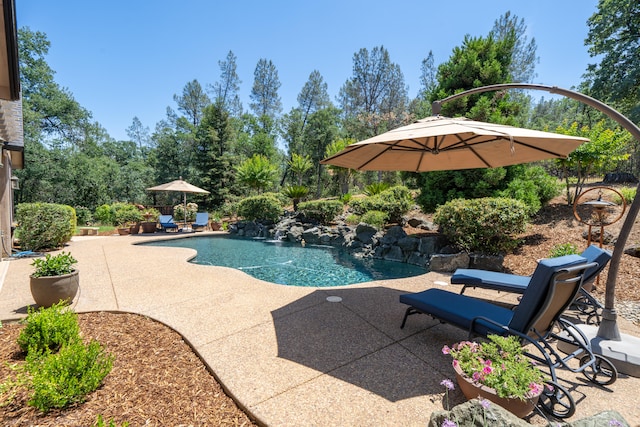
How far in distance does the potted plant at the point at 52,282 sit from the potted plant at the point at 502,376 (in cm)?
486

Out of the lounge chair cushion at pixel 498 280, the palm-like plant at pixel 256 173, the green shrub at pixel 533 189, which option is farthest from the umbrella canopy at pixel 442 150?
the palm-like plant at pixel 256 173

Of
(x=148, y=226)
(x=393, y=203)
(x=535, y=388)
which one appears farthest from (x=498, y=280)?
(x=148, y=226)

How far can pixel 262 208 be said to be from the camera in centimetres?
1553

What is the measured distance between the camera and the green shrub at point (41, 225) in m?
8.30

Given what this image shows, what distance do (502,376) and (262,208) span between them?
14.4m

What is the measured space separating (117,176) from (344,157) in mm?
26092

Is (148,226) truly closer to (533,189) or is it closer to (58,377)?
(58,377)

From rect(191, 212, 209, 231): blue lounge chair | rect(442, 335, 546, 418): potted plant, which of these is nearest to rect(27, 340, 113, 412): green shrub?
rect(442, 335, 546, 418): potted plant

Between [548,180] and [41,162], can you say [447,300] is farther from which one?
[41,162]

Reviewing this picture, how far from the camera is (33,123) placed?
1914cm

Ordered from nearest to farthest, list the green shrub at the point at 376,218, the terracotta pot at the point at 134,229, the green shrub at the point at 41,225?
the green shrub at the point at 41,225, the green shrub at the point at 376,218, the terracotta pot at the point at 134,229

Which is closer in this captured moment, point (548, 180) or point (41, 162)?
point (548, 180)

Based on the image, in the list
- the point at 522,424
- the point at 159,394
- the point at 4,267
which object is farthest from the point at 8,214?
the point at 522,424

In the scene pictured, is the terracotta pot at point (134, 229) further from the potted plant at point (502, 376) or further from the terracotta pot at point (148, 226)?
the potted plant at point (502, 376)
